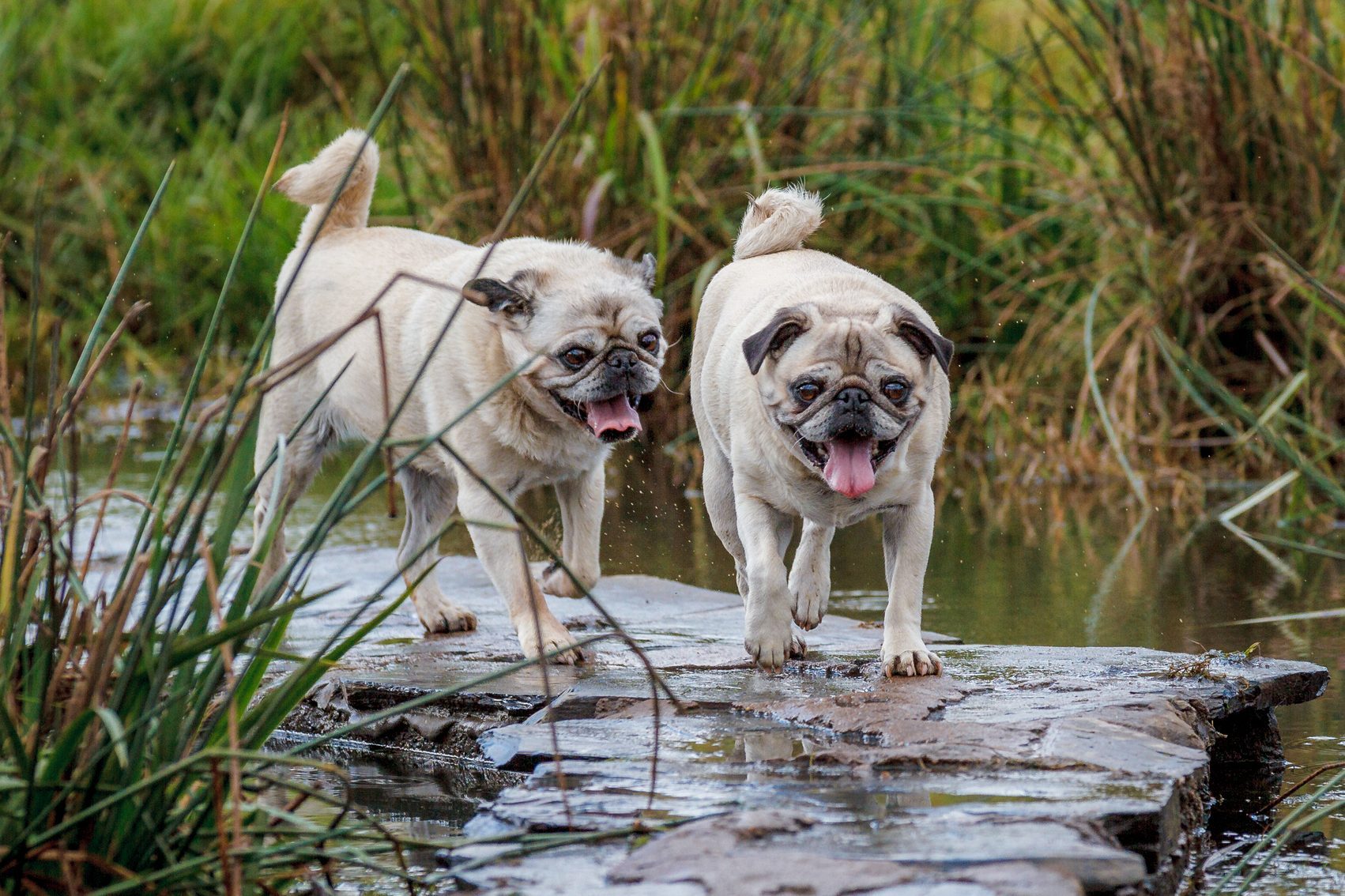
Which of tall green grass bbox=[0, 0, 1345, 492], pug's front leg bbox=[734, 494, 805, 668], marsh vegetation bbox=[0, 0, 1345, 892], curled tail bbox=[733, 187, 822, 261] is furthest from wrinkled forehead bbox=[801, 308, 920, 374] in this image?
tall green grass bbox=[0, 0, 1345, 492]

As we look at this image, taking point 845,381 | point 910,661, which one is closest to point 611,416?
point 845,381

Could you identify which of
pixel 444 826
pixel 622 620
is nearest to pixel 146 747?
pixel 444 826

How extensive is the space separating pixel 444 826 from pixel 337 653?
34.9 inches

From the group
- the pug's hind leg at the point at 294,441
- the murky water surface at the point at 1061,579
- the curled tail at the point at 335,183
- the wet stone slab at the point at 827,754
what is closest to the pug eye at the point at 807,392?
the wet stone slab at the point at 827,754

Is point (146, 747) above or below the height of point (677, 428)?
below

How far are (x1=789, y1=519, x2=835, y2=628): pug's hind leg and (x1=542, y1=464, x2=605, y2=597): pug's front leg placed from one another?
62cm

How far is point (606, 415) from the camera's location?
4.69 metres

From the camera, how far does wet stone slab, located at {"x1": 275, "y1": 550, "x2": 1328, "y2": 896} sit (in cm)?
272

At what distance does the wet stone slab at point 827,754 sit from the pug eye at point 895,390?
2.24 feet

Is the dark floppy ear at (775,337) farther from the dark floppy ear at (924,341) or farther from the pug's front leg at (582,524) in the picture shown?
the pug's front leg at (582,524)

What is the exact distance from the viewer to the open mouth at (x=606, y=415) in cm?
467

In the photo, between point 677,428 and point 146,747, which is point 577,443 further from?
point 677,428

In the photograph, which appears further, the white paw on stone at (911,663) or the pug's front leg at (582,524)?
the pug's front leg at (582,524)

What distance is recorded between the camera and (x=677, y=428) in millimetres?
9367
